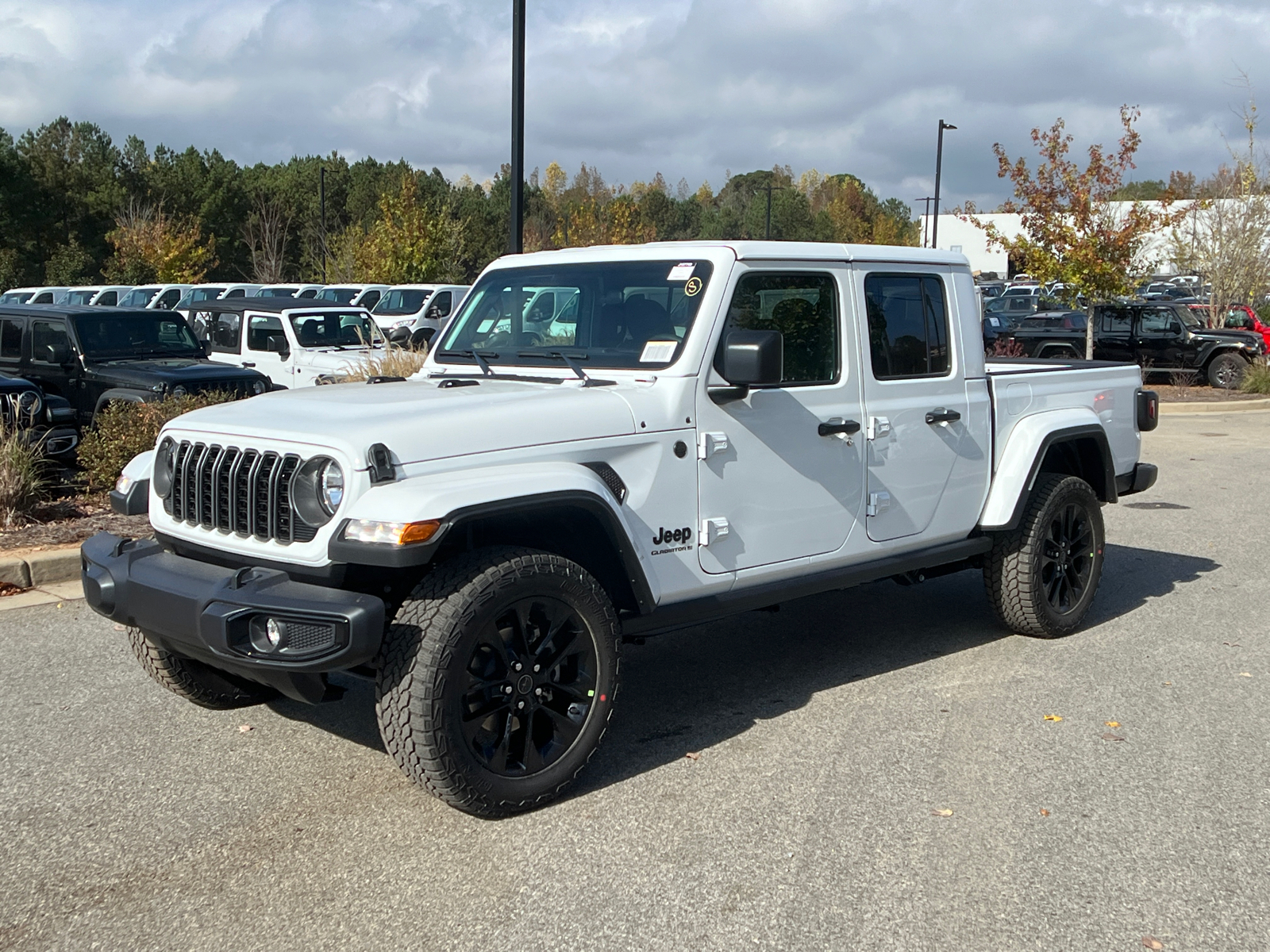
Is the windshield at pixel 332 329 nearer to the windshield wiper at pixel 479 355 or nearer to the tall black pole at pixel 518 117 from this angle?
the tall black pole at pixel 518 117

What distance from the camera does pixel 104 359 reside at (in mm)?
11773

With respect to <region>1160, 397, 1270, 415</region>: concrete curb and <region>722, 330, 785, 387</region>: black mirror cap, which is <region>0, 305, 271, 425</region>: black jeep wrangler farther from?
<region>1160, 397, 1270, 415</region>: concrete curb

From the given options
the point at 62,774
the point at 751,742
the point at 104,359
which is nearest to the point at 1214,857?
the point at 751,742

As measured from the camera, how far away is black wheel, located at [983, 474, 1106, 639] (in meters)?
6.11

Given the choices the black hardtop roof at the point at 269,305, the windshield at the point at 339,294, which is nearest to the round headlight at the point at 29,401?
the black hardtop roof at the point at 269,305

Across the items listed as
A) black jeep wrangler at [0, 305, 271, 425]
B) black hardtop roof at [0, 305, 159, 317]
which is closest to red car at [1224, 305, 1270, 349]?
black jeep wrangler at [0, 305, 271, 425]

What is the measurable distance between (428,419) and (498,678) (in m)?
0.91

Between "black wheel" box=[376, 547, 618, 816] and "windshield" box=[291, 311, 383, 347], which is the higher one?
"windshield" box=[291, 311, 383, 347]

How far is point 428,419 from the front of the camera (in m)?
4.08

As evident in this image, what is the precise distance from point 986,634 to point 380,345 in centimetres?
1074

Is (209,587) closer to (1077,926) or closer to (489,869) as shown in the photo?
(489,869)

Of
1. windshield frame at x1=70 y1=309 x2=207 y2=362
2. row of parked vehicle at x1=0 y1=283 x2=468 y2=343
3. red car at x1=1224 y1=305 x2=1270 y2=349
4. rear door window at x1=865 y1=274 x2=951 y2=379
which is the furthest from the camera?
row of parked vehicle at x1=0 y1=283 x2=468 y2=343

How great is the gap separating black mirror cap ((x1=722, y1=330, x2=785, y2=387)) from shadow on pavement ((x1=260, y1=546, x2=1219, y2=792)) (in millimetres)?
1511

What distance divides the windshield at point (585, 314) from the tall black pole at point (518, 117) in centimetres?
685
